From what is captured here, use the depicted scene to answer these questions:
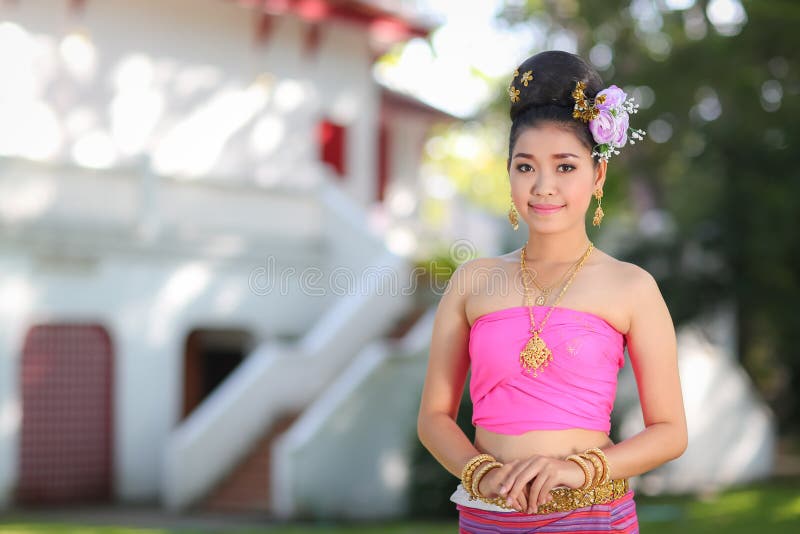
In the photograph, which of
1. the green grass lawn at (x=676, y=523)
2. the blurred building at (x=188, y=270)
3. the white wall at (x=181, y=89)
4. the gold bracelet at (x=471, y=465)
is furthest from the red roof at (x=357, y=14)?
the gold bracelet at (x=471, y=465)

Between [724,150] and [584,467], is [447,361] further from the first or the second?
[724,150]

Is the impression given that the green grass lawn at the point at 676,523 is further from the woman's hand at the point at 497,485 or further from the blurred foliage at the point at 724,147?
the woman's hand at the point at 497,485

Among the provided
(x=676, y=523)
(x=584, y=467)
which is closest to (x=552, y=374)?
(x=584, y=467)

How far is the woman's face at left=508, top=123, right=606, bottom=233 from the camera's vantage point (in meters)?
2.98

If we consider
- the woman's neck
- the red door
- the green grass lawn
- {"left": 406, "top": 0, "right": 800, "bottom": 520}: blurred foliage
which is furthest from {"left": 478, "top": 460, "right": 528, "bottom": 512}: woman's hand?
the red door

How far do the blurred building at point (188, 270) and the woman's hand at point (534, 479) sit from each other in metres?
9.98

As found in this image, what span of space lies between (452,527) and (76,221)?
627 cm

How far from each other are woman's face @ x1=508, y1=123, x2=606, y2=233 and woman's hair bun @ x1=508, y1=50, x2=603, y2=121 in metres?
0.08

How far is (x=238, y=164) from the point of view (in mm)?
17828

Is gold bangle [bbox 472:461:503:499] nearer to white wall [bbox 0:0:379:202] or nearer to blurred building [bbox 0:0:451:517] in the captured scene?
blurred building [bbox 0:0:451:517]

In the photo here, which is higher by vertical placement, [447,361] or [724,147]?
[724,147]

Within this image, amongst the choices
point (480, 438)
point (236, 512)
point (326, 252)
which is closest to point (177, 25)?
point (326, 252)

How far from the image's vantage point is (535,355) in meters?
2.88

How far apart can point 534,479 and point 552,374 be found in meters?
0.29
